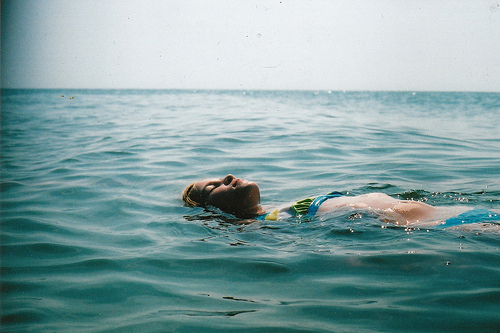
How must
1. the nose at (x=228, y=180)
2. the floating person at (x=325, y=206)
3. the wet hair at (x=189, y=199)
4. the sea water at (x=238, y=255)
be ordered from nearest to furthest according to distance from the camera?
1. the sea water at (x=238, y=255)
2. the floating person at (x=325, y=206)
3. the nose at (x=228, y=180)
4. the wet hair at (x=189, y=199)

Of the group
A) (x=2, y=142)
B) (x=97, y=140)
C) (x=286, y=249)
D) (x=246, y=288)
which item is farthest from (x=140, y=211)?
(x=2, y=142)

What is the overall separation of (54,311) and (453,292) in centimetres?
241

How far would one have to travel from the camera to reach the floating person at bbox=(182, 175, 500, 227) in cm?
391

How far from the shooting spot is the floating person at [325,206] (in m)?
3.91

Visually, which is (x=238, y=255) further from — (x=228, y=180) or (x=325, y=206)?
(x=228, y=180)

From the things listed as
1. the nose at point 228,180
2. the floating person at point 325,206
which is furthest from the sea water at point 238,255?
the nose at point 228,180

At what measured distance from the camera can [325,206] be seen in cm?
444

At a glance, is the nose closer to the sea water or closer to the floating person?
the floating person

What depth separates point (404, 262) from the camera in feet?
10.3

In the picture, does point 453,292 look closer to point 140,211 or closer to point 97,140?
point 140,211

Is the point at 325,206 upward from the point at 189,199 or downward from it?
upward

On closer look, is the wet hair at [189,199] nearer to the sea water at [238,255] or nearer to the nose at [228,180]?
the sea water at [238,255]

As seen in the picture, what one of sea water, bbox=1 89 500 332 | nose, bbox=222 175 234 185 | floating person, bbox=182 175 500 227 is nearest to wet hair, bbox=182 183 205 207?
floating person, bbox=182 175 500 227

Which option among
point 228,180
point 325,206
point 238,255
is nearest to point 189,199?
point 228,180
